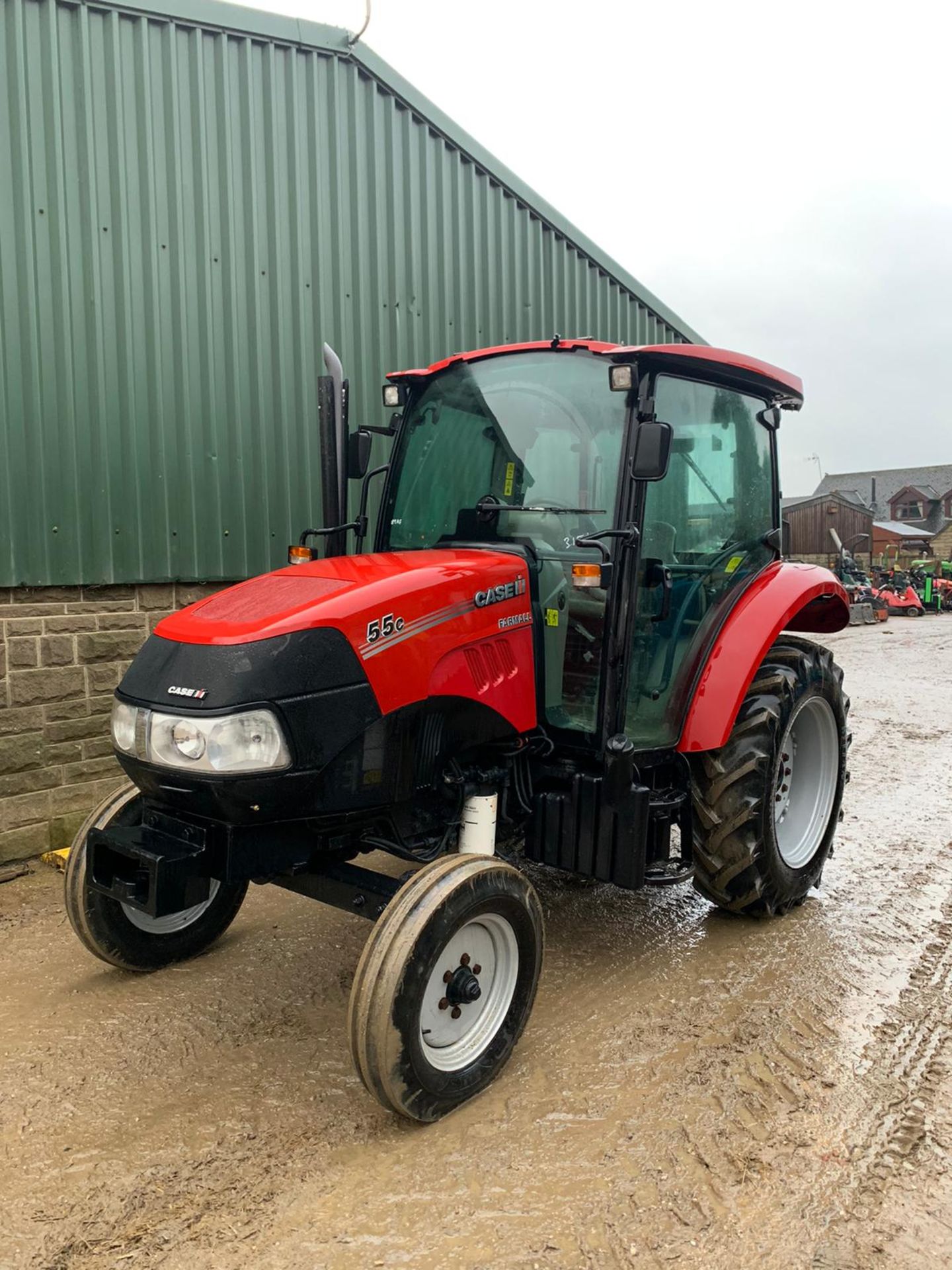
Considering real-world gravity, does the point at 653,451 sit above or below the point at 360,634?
above

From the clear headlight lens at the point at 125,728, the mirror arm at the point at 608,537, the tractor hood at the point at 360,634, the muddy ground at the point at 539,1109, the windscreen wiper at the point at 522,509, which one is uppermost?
the windscreen wiper at the point at 522,509

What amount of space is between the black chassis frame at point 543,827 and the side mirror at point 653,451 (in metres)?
0.20

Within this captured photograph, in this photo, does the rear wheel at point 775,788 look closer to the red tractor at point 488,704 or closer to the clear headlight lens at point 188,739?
the red tractor at point 488,704

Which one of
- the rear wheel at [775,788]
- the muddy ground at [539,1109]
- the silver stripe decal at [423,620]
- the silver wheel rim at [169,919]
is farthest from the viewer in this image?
the rear wheel at [775,788]

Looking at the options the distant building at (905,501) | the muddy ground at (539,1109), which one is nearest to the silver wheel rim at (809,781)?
the muddy ground at (539,1109)

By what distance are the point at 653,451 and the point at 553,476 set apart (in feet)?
1.61

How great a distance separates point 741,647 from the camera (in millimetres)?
3732

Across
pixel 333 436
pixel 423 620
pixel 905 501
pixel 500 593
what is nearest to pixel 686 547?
pixel 500 593

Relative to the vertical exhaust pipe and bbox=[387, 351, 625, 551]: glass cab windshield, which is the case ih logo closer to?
bbox=[387, 351, 625, 551]: glass cab windshield

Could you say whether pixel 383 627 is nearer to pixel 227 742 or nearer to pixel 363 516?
pixel 227 742

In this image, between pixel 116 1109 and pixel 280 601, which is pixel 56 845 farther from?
pixel 280 601

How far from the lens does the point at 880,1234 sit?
88.9 inches

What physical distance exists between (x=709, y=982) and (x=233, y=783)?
201 centimetres

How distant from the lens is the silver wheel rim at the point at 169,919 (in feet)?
11.6
